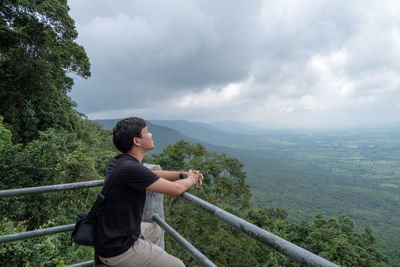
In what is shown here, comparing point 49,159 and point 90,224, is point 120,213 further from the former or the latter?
point 49,159

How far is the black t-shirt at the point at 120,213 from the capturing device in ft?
5.04

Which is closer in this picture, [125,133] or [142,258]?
[142,258]

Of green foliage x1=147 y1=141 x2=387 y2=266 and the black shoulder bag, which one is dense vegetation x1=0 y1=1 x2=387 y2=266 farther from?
the black shoulder bag

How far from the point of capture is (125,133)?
183 cm

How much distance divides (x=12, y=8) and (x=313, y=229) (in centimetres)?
3587

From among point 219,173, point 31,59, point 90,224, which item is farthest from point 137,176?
point 219,173

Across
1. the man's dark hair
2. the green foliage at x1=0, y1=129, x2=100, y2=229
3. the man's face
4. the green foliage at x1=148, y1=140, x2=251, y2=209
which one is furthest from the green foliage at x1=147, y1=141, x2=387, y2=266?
the man's dark hair

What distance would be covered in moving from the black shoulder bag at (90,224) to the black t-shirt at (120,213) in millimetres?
28

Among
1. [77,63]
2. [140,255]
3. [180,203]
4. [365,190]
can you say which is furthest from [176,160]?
[365,190]

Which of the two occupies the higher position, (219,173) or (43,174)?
(43,174)

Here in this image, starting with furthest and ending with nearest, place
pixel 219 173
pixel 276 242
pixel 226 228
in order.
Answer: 1. pixel 219 173
2. pixel 226 228
3. pixel 276 242

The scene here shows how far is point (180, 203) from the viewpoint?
54.1 ft

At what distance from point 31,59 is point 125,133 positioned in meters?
10.3

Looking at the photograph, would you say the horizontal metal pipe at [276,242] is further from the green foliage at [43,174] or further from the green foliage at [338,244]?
the green foliage at [338,244]
